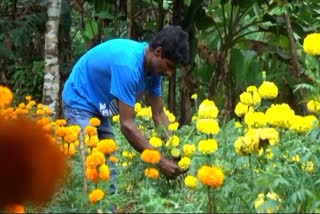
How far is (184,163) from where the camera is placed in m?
3.32

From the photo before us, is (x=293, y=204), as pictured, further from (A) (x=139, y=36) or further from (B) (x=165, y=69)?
(A) (x=139, y=36)

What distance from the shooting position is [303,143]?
3.32m

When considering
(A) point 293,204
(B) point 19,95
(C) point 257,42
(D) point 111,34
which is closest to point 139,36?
(D) point 111,34

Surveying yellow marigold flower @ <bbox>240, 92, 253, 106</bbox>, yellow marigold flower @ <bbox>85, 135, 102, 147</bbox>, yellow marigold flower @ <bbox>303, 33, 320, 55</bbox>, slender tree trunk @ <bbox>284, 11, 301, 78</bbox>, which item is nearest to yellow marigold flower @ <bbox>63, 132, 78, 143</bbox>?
yellow marigold flower @ <bbox>85, 135, 102, 147</bbox>

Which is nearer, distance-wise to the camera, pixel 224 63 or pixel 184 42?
pixel 184 42

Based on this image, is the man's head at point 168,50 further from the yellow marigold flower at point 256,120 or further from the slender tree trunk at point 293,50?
the slender tree trunk at point 293,50

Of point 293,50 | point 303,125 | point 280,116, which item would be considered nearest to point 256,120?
point 280,116

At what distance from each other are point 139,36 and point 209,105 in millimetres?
5030

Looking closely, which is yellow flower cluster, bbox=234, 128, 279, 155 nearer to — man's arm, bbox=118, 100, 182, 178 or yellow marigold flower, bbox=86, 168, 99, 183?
man's arm, bbox=118, 100, 182, 178

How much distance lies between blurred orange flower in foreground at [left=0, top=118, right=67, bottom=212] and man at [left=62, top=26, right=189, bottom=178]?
54.7 inches

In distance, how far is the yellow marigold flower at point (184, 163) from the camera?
3.32 meters

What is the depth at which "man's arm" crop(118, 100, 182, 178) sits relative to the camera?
129 inches

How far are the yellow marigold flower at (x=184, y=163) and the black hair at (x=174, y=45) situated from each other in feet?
2.29

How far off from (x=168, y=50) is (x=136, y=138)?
1.79 ft
